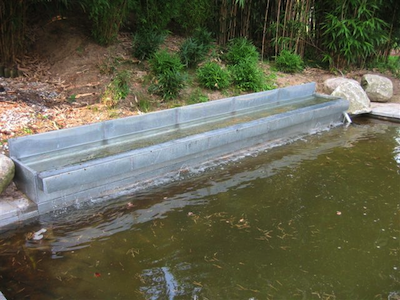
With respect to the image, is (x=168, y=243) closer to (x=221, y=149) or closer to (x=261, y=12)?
(x=221, y=149)

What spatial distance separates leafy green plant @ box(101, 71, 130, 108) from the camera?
4.79 meters

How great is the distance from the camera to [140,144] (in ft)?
13.2

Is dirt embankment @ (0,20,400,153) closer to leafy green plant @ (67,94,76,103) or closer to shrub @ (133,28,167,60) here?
leafy green plant @ (67,94,76,103)

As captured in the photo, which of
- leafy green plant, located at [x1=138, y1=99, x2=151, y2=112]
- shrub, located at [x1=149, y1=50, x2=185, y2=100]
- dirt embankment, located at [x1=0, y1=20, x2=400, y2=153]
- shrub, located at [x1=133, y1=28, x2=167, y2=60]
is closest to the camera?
dirt embankment, located at [x1=0, y1=20, x2=400, y2=153]

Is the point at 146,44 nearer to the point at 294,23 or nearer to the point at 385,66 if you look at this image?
the point at 294,23

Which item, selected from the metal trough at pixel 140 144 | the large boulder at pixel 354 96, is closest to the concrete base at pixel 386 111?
the large boulder at pixel 354 96

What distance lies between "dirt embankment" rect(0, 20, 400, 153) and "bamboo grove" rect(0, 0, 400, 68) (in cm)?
43

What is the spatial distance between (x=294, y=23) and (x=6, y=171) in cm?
584

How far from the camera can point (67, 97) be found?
16.1 feet

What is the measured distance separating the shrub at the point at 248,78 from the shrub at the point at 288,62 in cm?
112

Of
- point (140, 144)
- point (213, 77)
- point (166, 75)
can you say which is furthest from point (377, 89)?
point (140, 144)

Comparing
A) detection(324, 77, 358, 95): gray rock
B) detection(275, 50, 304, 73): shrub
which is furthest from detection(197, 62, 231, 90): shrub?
detection(324, 77, 358, 95): gray rock

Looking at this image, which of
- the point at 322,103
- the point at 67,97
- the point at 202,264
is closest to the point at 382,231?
the point at 202,264

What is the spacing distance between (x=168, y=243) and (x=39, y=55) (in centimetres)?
428
